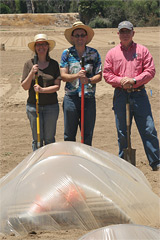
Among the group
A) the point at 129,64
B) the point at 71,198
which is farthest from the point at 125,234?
the point at 129,64

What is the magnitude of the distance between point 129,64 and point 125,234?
3.36 meters

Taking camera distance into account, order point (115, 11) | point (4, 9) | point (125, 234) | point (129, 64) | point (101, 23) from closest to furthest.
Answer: point (125, 234) → point (129, 64) → point (101, 23) → point (115, 11) → point (4, 9)

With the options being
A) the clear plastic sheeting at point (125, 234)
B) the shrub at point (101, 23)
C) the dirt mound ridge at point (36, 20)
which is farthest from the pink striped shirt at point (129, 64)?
the dirt mound ridge at point (36, 20)

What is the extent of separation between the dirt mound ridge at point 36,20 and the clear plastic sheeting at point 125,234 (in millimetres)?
52672

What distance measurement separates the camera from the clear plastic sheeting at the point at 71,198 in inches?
145

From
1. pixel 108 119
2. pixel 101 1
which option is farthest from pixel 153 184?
pixel 101 1

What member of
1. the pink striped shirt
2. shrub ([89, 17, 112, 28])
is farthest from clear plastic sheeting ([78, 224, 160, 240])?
shrub ([89, 17, 112, 28])

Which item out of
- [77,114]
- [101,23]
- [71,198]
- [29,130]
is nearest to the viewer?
[71,198]

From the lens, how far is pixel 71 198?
372cm

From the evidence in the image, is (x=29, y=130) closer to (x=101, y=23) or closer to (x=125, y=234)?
(x=125, y=234)

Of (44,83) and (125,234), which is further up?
(44,83)

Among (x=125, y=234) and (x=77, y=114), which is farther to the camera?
(x=77, y=114)

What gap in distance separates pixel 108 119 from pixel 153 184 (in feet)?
12.8

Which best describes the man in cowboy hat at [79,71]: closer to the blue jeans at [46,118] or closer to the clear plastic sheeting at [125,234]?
the blue jeans at [46,118]
